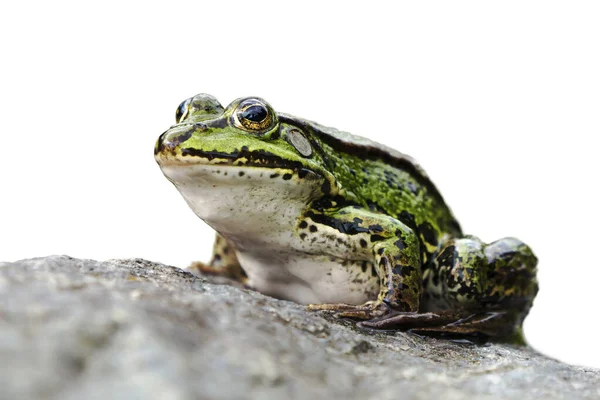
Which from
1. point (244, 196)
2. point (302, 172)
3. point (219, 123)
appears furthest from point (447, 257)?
point (219, 123)

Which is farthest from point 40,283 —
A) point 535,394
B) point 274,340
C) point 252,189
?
point 535,394

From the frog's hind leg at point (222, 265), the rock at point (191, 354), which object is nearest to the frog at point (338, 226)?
the frog's hind leg at point (222, 265)

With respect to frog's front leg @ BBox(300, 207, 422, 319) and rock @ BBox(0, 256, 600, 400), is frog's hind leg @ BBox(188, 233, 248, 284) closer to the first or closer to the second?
frog's front leg @ BBox(300, 207, 422, 319)

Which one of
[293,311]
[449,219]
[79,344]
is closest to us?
[79,344]

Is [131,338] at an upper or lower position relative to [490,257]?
lower

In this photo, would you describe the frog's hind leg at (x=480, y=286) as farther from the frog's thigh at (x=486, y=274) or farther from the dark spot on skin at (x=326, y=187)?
the dark spot on skin at (x=326, y=187)

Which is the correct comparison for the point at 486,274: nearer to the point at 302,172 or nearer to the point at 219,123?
the point at 302,172

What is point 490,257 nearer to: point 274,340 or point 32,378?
point 274,340
